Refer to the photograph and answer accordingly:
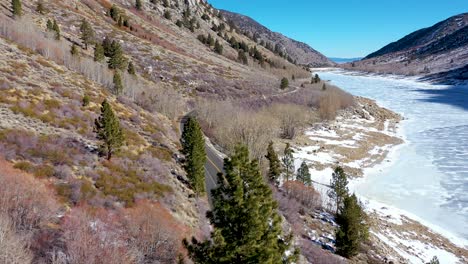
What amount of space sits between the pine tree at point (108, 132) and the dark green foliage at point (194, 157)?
17.7ft

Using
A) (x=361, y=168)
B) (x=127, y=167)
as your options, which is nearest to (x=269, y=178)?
(x=127, y=167)

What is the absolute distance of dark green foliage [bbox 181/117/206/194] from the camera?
89.0 feet

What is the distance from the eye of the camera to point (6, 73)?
→ 3170 centimetres

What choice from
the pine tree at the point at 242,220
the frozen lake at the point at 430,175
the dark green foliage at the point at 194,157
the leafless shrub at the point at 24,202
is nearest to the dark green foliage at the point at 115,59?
the dark green foliage at the point at 194,157

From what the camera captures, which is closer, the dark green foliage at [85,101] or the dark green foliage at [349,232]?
the dark green foliage at [349,232]

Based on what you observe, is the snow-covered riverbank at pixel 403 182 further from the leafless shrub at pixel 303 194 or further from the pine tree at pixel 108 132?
the pine tree at pixel 108 132

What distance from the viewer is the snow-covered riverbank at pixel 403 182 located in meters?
33.5

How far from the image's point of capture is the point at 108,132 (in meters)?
25.6

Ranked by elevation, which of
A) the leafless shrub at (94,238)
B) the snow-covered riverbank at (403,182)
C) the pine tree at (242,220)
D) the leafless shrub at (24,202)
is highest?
the pine tree at (242,220)

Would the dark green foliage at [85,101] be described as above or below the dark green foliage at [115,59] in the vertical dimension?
below

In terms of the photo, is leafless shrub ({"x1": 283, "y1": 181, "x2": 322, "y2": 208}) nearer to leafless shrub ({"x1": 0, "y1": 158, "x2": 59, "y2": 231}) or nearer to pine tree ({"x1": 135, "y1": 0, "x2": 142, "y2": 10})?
leafless shrub ({"x1": 0, "y1": 158, "x2": 59, "y2": 231})

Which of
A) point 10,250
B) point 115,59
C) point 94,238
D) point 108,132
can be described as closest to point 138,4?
point 115,59

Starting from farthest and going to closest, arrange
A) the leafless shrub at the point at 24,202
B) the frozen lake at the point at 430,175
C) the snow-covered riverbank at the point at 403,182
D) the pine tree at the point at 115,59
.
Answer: the pine tree at the point at 115,59 → the frozen lake at the point at 430,175 → the snow-covered riverbank at the point at 403,182 → the leafless shrub at the point at 24,202

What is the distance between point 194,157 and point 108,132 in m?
6.78
